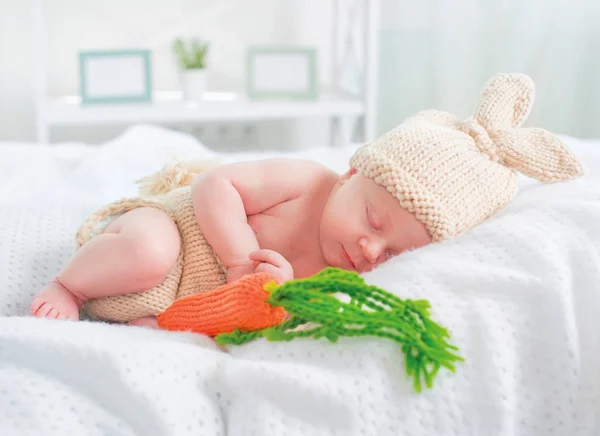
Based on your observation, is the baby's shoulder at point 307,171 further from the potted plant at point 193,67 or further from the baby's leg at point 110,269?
the potted plant at point 193,67

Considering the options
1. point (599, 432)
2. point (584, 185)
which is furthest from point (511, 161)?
point (599, 432)

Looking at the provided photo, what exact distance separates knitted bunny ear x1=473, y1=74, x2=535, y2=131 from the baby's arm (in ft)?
0.85

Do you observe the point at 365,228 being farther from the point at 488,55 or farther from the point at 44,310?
the point at 488,55

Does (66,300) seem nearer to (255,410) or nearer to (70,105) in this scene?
(255,410)

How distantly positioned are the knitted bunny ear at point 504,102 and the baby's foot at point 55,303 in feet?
2.05

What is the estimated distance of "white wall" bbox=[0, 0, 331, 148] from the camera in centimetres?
280

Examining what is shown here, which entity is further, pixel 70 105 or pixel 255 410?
pixel 70 105

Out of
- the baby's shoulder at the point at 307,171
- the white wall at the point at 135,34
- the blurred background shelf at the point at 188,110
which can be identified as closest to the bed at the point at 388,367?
the baby's shoulder at the point at 307,171

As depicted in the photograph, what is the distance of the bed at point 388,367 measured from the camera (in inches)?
26.6

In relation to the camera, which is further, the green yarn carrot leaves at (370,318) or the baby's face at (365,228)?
the baby's face at (365,228)

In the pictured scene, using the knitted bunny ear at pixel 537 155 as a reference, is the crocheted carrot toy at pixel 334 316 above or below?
below

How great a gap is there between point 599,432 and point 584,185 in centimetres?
35

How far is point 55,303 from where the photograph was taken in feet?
2.99

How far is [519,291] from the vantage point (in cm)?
78
